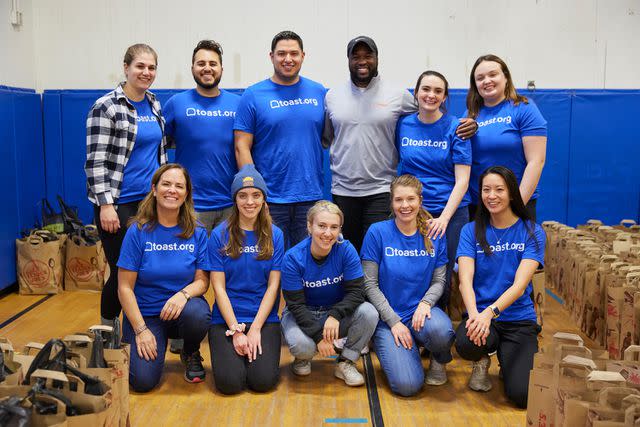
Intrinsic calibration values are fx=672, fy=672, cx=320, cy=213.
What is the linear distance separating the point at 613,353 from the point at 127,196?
283 centimetres

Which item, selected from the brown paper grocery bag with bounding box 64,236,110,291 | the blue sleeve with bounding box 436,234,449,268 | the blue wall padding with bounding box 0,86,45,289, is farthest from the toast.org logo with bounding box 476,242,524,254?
the blue wall padding with bounding box 0,86,45,289

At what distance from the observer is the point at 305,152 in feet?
12.5

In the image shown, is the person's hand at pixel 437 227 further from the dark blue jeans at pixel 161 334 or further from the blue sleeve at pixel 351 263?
the dark blue jeans at pixel 161 334

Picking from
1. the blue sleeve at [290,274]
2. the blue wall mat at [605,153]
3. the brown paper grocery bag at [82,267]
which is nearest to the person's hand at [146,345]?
the blue sleeve at [290,274]

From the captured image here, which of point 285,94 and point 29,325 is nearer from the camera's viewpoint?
point 285,94

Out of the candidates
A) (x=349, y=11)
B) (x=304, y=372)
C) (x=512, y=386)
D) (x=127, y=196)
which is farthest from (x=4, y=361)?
(x=349, y=11)

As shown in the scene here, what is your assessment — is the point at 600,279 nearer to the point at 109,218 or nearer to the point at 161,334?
the point at 161,334

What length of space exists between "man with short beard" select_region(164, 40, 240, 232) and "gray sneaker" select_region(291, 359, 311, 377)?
945mm

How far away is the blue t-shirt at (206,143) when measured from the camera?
12.8 feet

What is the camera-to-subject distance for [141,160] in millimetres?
3713

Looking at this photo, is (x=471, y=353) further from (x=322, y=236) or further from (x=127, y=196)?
(x=127, y=196)

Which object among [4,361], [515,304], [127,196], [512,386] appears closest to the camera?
[4,361]

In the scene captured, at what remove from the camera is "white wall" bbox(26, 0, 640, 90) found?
6.41 m

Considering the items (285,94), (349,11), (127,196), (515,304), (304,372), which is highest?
(349,11)
